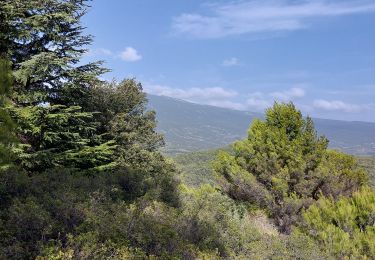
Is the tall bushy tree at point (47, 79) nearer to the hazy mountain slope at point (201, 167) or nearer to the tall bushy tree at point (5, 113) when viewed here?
the tall bushy tree at point (5, 113)

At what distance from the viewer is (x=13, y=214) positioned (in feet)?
22.3

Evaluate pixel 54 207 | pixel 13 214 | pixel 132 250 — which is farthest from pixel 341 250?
pixel 13 214

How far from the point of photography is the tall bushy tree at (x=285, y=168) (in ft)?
73.5

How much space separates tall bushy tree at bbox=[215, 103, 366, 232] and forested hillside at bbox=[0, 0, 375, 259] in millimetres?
76

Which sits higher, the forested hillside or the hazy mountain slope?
the forested hillside

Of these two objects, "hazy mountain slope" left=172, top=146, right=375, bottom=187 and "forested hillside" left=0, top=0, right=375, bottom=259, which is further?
"hazy mountain slope" left=172, top=146, right=375, bottom=187

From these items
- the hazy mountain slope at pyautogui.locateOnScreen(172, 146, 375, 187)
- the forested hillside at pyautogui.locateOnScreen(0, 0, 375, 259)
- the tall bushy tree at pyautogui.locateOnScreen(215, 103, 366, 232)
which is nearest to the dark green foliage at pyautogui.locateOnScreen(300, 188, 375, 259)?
the forested hillside at pyautogui.locateOnScreen(0, 0, 375, 259)

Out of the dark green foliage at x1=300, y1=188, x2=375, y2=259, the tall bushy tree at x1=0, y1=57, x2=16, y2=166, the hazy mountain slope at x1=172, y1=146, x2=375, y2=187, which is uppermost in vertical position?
the tall bushy tree at x1=0, y1=57, x2=16, y2=166

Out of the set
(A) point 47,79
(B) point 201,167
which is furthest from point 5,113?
(B) point 201,167

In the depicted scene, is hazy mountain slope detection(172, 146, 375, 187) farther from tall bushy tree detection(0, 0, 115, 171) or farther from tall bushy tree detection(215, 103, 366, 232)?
tall bushy tree detection(0, 0, 115, 171)

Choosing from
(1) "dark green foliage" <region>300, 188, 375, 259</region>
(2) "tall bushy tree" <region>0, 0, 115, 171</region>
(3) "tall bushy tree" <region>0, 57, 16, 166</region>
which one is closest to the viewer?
(3) "tall bushy tree" <region>0, 57, 16, 166</region>

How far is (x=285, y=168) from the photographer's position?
22844 millimetres

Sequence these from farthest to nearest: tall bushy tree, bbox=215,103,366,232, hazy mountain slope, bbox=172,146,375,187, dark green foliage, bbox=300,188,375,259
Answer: hazy mountain slope, bbox=172,146,375,187
tall bushy tree, bbox=215,103,366,232
dark green foliage, bbox=300,188,375,259

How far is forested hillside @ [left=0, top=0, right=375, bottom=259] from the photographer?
7395 millimetres
